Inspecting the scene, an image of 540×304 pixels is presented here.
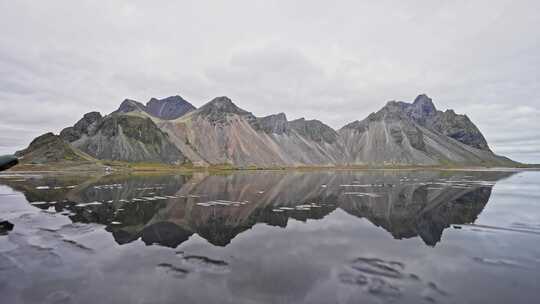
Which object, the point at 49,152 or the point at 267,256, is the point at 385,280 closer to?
the point at 267,256

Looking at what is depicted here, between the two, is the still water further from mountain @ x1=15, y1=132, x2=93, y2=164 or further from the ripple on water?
mountain @ x1=15, y1=132, x2=93, y2=164

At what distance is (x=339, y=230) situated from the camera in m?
21.8

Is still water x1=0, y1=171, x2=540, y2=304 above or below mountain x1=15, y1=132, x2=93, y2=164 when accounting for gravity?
below

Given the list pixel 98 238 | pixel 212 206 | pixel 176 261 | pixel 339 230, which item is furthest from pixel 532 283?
pixel 212 206

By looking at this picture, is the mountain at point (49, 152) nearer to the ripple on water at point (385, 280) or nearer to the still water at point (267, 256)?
the still water at point (267, 256)

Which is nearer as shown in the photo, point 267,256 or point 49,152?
point 267,256

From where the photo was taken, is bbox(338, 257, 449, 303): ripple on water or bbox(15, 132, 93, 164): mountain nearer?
bbox(338, 257, 449, 303): ripple on water

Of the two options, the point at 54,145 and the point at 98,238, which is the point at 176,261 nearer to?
the point at 98,238

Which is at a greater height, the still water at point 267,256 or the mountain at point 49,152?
the mountain at point 49,152

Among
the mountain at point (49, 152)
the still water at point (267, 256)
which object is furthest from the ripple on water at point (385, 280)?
the mountain at point (49, 152)

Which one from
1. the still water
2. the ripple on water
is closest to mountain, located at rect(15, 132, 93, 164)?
the still water

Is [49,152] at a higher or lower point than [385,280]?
higher

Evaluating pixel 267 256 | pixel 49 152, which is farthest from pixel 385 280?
pixel 49 152

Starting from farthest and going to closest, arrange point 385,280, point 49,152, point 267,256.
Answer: point 49,152, point 267,256, point 385,280
